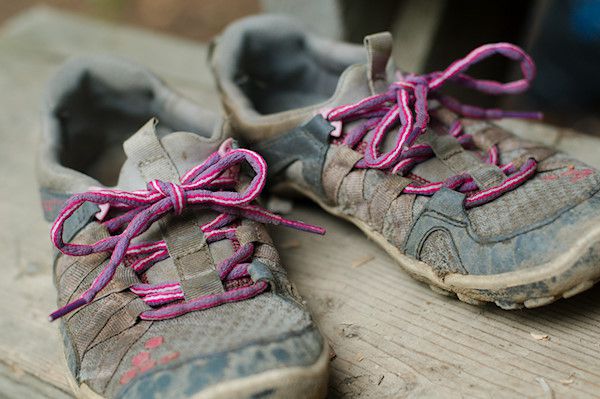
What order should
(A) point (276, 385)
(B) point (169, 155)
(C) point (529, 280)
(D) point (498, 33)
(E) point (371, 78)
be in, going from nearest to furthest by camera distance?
(A) point (276, 385) → (C) point (529, 280) → (B) point (169, 155) → (E) point (371, 78) → (D) point (498, 33)

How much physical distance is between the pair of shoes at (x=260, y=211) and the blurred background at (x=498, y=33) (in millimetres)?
367

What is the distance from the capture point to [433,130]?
1119 mm

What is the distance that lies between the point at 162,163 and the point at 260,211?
0.52 feet

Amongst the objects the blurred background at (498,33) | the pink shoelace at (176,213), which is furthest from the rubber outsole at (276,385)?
the blurred background at (498,33)

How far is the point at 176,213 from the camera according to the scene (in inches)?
37.0

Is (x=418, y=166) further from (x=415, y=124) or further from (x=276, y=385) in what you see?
(x=276, y=385)

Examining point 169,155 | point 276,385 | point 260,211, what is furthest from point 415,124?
point 276,385

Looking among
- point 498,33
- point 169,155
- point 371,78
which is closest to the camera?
point 169,155

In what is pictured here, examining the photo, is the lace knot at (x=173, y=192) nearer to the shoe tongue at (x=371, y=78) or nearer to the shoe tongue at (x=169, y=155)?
the shoe tongue at (x=169, y=155)

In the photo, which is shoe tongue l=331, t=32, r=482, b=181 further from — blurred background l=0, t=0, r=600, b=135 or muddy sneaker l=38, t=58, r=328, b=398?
blurred background l=0, t=0, r=600, b=135

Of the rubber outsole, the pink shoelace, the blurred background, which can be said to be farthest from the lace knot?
the blurred background

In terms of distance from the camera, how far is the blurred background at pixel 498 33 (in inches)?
64.4

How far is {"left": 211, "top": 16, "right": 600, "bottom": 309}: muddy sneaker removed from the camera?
2.97 feet

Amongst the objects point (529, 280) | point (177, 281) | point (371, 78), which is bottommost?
point (177, 281)
